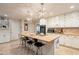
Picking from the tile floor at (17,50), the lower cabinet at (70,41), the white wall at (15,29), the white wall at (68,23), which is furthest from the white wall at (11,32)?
the lower cabinet at (70,41)

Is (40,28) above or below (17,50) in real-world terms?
above

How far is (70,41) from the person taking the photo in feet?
6.30

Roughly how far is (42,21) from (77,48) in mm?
980

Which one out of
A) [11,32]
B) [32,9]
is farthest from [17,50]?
[32,9]

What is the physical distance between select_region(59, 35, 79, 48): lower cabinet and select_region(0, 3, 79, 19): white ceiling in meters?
0.60

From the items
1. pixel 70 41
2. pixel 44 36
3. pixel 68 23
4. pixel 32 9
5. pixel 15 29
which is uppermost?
pixel 32 9

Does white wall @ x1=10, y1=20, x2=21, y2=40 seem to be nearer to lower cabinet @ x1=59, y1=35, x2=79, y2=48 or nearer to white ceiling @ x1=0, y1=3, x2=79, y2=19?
white ceiling @ x1=0, y1=3, x2=79, y2=19

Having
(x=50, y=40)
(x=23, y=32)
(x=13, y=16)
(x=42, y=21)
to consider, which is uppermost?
(x=13, y=16)

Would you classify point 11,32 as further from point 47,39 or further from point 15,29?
point 47,39

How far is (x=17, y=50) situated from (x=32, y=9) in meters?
1.01

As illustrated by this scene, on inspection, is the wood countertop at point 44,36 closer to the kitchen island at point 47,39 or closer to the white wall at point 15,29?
the kitchen island at point 47,39

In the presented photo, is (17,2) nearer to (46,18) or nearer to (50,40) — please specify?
(46,18)

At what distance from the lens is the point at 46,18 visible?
6.30 feet
